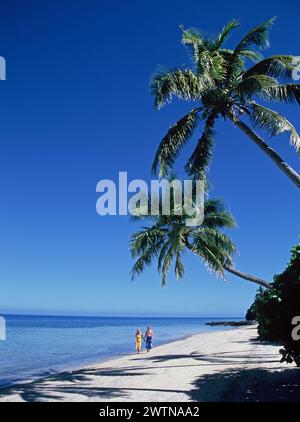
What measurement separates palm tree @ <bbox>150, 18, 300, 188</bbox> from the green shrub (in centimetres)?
284

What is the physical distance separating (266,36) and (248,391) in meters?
11.8

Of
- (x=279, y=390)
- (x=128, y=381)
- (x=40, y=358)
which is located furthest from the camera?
(x=40, y=358)

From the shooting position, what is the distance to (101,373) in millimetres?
17969

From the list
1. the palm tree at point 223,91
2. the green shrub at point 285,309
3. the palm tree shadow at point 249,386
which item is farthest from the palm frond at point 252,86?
the palm tree shadow at point 249,386

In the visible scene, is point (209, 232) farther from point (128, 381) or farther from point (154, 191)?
point (128, 381)

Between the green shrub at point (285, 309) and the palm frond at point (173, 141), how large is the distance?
5323mm

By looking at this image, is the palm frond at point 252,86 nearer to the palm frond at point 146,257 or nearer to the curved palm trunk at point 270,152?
the curved palm trunk at point 270,152

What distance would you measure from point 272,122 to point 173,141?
3.42 m

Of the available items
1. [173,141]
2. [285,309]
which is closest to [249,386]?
[285,309]

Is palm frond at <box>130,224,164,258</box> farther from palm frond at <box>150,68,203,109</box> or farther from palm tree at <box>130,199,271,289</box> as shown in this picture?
palm frond at <box>150,68,203,109</box>

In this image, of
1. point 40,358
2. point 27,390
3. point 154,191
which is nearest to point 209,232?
point 154,191

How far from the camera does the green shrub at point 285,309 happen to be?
33.0ft

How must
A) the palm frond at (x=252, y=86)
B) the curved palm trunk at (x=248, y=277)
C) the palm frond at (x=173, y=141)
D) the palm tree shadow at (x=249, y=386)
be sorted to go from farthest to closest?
the curved palm trunk at (x=248, y=277) < the palm frond at (x=173, y=141) < the palm frond at (x=252, y=86) < the palm tree shadow at (x=249, y=386)

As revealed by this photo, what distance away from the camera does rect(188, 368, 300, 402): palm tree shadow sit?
36.5 feet
